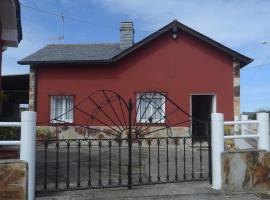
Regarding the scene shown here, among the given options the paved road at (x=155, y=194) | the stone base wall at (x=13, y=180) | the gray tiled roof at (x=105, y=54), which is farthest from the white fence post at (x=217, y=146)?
the gray tiled roof at (x=105, y=54)

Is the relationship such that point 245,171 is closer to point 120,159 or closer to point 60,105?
point 120,159

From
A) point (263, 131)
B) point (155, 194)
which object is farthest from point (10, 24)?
point (263, 131)

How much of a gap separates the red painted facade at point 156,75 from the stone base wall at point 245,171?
32.8 ft

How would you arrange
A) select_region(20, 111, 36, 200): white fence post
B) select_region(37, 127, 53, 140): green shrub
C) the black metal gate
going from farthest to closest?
1. select_region(37, 127, 53, 140): green shrub
2. the black metal gate
3. select_region(20, 111, 36, 200): white fence post

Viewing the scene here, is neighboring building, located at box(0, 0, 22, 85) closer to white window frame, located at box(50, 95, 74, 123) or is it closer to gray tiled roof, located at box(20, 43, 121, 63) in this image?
gray tiled roof, located at box(20, 43, 121, 63)

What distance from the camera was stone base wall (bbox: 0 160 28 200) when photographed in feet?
21.1

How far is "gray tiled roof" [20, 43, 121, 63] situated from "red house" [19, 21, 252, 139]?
0.29ft

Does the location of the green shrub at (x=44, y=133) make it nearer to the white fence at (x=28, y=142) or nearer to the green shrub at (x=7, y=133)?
the green shrub at (x=7, y=133)

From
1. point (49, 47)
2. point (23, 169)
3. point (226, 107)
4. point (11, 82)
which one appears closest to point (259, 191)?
point (23, 169)

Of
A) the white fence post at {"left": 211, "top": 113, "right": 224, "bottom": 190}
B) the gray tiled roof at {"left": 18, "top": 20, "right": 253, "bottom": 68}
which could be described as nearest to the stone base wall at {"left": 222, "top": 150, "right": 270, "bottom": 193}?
the white fence post at {"left": 211, "top": 113, "right": 224, "bottom": 190}

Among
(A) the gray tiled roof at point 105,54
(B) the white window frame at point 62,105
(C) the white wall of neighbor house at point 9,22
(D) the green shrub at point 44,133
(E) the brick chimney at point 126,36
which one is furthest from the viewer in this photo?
(E) the brick chimney at point 126,36

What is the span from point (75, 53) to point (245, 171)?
12.8 meters

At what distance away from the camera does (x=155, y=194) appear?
23.4ft

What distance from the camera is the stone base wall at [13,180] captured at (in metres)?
6.44
